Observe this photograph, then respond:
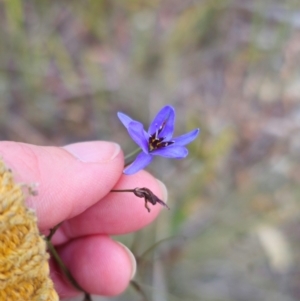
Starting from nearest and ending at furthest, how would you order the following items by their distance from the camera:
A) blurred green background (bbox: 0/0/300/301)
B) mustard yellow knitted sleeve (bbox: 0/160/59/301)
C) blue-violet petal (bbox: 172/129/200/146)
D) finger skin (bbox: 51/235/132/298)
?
mustard yellow knitted sleeve (bbox: 0/160/59/301) < blue-violet petal (bbox: 172/129/200/146) < finger skin (bbox: 51/235/132/298) < blurred green background (bbox: 0/0/300/301)

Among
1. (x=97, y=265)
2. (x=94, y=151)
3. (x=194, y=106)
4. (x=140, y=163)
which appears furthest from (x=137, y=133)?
(x=194, y=106)

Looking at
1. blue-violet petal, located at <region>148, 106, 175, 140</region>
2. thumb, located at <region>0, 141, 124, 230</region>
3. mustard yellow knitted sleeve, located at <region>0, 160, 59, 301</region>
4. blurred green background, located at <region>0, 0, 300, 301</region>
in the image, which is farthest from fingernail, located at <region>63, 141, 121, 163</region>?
blurred green background, located at <region>0, 0, 300, 301</region>

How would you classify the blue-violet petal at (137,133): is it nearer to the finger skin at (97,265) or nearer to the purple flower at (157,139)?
the purple flower at (157,139)

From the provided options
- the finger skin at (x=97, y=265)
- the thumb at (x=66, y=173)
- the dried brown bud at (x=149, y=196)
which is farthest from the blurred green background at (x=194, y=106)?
the dried brown bud at (x=149, y=196)

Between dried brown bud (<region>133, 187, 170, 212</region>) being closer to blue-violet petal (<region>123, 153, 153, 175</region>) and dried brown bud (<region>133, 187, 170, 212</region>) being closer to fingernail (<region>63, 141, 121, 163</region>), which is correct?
blue-violet petal (<region>123, 153, 153, 175</region>)

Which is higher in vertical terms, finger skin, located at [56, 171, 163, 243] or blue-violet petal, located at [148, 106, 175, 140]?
blue-violet petal, located at [148, 106, 175, 140]

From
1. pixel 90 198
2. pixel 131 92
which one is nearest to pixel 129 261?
pixel 90 198

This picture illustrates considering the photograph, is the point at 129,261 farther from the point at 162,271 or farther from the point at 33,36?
the point at 33,36
